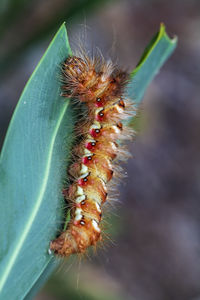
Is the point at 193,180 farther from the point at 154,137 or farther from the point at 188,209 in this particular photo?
the point at 154,137

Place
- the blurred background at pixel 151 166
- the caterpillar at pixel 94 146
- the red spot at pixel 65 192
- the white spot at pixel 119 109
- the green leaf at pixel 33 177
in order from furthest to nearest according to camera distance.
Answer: the blurred background at pixel 151 166
the white spot at pixel 119 109
the caterpillar at pixel 94 146
the red spot at pixel 65 192
the green leaf at pixel 33 177

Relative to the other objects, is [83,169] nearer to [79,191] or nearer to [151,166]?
[79,191]

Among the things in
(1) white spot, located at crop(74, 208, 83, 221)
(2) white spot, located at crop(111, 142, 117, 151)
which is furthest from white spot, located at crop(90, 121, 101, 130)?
(1) white spot, located at crop(74, 208, 83, 221)

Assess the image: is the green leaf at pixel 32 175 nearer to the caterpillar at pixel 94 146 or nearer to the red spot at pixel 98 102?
the caterpillar at pixel 94 146

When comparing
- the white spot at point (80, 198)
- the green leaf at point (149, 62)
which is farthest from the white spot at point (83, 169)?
the green leaf at point (149, 62)

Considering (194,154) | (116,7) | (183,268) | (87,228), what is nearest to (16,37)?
(116,7)

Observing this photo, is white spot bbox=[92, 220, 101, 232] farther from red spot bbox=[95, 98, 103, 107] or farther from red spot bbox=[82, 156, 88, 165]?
red spot bbox=[95, 98, 103, 107]

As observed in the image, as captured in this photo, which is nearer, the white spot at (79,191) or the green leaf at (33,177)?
the green leaf at (33,177)

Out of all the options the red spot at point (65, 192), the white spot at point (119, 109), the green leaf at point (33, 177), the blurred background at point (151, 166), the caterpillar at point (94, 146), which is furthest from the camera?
the blurred background at point (151, 166)
